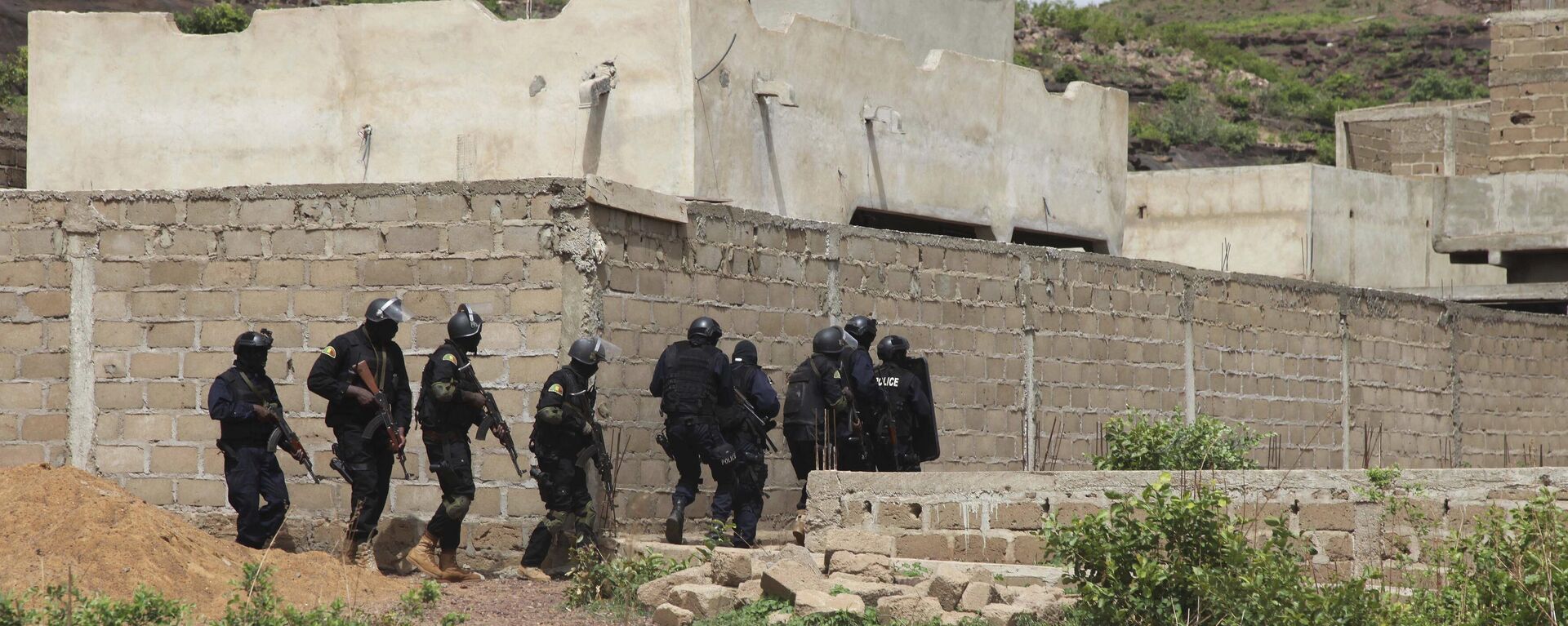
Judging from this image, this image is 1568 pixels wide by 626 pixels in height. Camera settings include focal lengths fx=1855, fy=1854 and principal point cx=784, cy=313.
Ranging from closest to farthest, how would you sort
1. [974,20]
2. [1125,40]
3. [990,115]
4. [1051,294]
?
[1051,294] → [990,115] → [974,20] → [1125,40]

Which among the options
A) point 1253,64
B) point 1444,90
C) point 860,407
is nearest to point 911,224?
point 860,407

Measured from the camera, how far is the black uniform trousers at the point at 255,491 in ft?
32.8

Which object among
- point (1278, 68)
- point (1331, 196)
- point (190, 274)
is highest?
point (1278, 68)

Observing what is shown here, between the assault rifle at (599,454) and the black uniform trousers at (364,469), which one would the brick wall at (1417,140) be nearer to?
the assault rifle at (599,454)

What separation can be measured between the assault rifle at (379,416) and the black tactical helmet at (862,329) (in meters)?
3.27

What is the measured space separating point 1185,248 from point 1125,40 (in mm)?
39157

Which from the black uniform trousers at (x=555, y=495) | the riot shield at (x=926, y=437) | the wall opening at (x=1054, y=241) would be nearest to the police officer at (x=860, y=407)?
the riot shield at (x=926, y=437)

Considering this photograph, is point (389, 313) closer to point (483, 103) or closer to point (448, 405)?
point (448, 405)

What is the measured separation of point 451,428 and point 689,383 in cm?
140

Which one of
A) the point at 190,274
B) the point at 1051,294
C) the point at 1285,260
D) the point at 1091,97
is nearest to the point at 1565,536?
the point at 1051,294

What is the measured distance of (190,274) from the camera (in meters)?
11.0

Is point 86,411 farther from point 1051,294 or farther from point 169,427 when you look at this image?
point 1051,294

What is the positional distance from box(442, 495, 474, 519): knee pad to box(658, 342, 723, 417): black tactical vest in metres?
1.28

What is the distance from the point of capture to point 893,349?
463 inches
